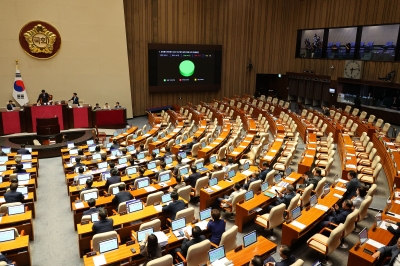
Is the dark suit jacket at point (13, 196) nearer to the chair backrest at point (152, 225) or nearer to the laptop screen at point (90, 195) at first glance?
the laptop screen at point (90, 195)

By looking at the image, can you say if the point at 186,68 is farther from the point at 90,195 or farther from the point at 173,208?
the point at 173,208

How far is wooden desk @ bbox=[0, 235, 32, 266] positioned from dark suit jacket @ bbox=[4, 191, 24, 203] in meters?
1.85

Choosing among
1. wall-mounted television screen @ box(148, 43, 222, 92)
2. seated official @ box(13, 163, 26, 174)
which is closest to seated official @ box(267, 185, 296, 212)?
seated official @ box(13, 163, 26, 174)

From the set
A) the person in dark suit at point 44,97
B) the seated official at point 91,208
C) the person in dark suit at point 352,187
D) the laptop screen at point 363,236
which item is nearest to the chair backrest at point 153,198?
the seated official at point 91,208

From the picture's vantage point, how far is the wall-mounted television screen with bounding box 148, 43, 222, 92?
816 inches

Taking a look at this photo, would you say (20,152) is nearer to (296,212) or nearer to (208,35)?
(296,212)

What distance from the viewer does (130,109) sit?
800 inches

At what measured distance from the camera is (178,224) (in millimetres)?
6148

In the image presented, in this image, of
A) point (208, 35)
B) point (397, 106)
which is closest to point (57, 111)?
point (208, 35)

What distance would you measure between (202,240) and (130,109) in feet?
51.4

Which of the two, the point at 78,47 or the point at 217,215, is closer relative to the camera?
the point at 217,215

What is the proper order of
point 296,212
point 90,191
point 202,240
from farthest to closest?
point 90,191, point 296,212, point 202,240

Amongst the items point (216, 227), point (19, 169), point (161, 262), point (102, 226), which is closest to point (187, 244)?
point (216, 227)

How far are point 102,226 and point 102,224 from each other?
36mm
